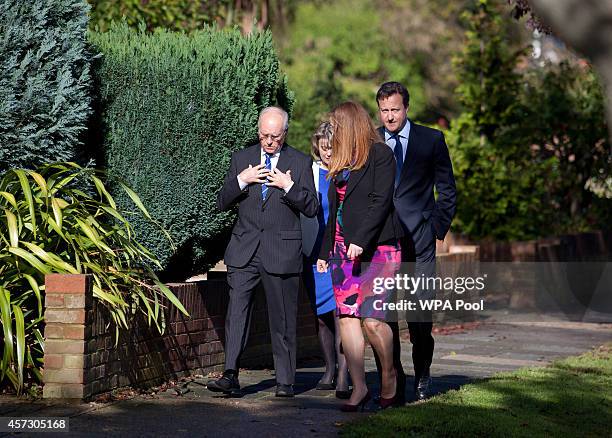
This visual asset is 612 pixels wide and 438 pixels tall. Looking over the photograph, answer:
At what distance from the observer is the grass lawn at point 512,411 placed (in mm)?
6695

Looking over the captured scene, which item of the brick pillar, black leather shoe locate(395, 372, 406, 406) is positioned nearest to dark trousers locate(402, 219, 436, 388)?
black leather shoe locate(395, 372, 406, 406)

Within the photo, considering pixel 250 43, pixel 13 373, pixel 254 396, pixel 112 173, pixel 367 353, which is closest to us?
pixel 13 373

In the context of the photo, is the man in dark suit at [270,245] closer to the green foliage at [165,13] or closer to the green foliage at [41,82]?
the green foliage at [41,82]

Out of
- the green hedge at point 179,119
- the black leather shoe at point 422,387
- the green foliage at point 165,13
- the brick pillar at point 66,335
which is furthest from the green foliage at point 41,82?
the green foliage at point 165,13

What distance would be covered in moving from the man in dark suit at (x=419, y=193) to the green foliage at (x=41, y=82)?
220cm

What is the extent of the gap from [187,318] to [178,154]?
4.15 ft

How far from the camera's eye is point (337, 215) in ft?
25.0

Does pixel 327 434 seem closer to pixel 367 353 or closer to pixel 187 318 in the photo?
pixel 187 318

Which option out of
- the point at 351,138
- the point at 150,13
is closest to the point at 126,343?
the point at 351,138

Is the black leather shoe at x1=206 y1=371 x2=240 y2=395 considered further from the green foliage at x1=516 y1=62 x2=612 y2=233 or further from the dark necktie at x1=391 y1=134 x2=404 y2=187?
the green foliage at x1=516 y1=62 x2=612 y2=233

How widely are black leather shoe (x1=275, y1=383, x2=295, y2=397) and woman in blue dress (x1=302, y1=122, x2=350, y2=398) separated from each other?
609 mm

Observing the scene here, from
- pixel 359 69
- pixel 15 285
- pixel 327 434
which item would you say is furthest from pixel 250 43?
pixel 359 69

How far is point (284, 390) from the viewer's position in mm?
7992

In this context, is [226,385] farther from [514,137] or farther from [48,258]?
[514,137]
